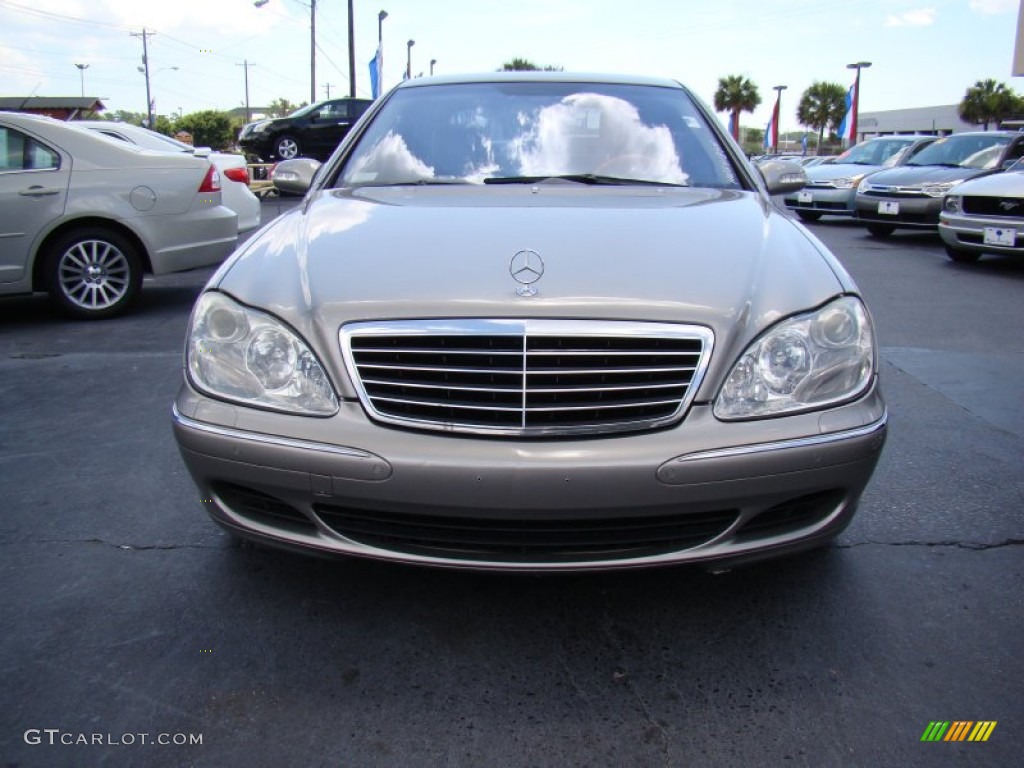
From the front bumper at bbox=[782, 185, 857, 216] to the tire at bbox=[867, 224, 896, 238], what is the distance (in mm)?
1009

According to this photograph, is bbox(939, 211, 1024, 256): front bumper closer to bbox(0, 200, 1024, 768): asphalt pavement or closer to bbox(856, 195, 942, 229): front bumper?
bbox(856, 195, 942, 229): front bumper

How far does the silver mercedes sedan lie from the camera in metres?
1.96

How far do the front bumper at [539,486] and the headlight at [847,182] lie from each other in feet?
42.7

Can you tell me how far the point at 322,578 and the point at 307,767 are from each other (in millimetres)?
788

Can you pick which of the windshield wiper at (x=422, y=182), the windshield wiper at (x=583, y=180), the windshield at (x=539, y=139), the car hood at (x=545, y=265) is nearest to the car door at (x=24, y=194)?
the windshield at (x=539, y=139)

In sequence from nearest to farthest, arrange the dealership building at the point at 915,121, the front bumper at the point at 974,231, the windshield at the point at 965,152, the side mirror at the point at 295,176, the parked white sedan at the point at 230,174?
the side mirror at the point at 295,176 < the parked white sedan at the point at 230,174 < the front bumper at the point at 974,231 < the windshield at the point at 965,152 < the dealership building at the point at 915,121

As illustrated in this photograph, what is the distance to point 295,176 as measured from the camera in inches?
144

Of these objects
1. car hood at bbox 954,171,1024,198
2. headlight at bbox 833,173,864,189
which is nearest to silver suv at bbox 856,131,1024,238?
headlight at bbox 833,173,864,189

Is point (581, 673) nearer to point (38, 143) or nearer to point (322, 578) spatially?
point (322, 578)

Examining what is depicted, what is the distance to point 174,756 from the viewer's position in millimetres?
1833

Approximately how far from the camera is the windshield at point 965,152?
1193 centimetres

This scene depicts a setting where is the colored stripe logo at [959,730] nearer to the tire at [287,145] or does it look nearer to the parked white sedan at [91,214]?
the parked white sedan at [91,214]

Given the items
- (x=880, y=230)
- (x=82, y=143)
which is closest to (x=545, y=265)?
(x=82, y=143)

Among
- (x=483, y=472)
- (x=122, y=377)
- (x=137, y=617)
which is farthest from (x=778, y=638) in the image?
(x=122, y=377)
